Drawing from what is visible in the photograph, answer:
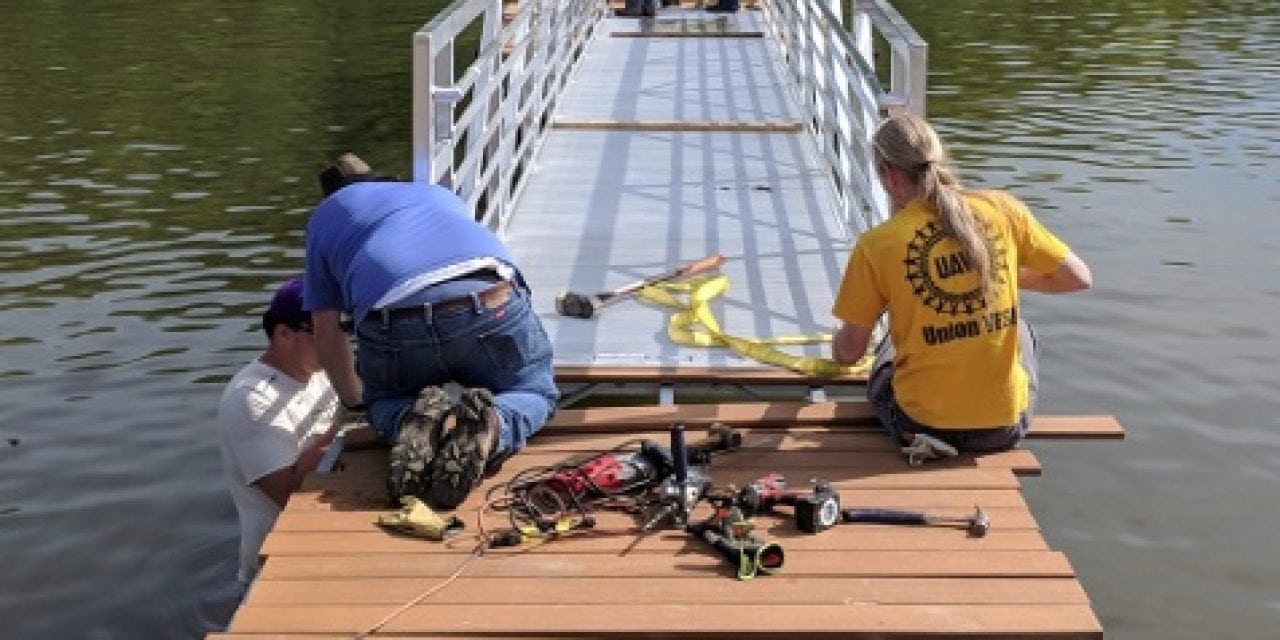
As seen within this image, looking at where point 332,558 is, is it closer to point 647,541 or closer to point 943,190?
point 647,541

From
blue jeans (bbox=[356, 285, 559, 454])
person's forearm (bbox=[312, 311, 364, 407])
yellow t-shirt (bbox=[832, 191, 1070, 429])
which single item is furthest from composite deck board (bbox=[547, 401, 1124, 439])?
person's forearm (bbox=[312, 311, 364, 407])

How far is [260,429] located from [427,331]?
801mm

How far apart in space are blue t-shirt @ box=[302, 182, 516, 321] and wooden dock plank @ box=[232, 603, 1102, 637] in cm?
117

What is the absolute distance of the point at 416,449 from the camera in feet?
15.1

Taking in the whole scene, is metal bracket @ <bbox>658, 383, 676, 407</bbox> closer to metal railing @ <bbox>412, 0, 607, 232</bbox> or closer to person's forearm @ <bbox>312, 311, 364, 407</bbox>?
metal railing @ <bbox>412, 0, 607, 232</bbox>

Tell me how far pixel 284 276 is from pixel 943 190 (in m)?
6.42

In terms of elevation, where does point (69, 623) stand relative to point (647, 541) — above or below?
below

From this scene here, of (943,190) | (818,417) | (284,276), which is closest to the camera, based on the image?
(943,190)

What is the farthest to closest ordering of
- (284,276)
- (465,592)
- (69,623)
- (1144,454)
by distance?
1. (284,276)
2. (1144,454)
3. (69,623)
4. (465,592)

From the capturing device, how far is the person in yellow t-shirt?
4.71 metres

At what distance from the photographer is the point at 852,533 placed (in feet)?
14.4

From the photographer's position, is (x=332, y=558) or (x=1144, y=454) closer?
(x=332, y=558)

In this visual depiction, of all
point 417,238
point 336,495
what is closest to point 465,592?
point 336,495

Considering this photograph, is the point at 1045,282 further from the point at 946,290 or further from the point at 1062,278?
the point at 946,290
